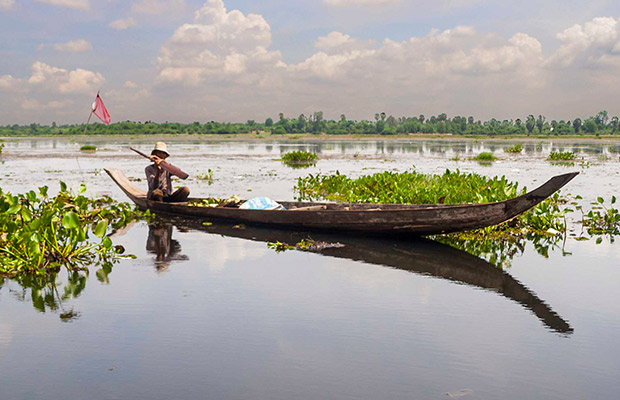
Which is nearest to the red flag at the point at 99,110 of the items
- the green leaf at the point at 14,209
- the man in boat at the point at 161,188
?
the man in boat at the point at 161,188

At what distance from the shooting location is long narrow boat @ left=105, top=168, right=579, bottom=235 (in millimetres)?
8164

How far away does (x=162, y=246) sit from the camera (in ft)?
31.8

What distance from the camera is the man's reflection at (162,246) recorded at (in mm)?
8578

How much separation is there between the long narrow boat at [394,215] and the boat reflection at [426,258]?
8.7 inches

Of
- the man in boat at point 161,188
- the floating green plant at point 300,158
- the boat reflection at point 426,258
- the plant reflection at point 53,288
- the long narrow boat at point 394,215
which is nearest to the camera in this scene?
the plant reflection at point 53,288

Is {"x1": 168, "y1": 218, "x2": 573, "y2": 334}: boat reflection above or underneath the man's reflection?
above

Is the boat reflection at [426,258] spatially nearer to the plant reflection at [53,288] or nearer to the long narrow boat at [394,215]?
the long narrow boat at [394,215]

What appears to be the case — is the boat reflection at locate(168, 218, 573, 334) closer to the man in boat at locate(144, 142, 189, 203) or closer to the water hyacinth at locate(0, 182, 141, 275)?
the man in boat at locate(144, 142, 189, 203)

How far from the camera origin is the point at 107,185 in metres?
19.6

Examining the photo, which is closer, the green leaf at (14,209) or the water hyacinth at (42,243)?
the water hyacinth at (42,243)

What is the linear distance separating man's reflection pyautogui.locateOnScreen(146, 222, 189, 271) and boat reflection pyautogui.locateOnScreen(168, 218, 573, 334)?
0.82 metres

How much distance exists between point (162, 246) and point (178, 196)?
2.48m

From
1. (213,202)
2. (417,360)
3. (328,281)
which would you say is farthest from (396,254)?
(213,202)

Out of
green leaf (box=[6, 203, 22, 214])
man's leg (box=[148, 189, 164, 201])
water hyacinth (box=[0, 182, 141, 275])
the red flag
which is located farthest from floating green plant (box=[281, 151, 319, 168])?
green leaf (box=[6, 203, 22, 214])
